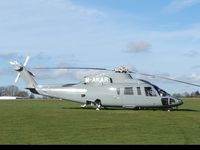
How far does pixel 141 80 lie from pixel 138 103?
206 cm

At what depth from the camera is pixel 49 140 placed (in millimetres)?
14352

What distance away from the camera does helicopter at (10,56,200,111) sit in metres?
37.4

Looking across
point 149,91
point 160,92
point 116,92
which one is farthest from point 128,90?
point 160,92

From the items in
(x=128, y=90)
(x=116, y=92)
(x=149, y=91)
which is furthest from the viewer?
(x=116, y=92)

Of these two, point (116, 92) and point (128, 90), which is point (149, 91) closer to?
point (128, 90)

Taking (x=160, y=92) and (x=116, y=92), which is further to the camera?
(x=116, y=92)

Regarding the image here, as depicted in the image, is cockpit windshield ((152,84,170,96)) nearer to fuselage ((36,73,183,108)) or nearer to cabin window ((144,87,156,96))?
fuselage ((36,73,183,108))

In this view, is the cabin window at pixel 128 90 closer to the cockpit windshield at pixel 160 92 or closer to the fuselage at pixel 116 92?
the fuselage at pixel 116 92

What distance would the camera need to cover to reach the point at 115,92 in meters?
37.9

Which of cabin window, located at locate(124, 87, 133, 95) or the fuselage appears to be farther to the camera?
cabin window, located at locate(124, 87, 133, 95)

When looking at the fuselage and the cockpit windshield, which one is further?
the cockpit windshield

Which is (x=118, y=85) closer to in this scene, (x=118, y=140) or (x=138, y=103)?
(x=138, y=103)

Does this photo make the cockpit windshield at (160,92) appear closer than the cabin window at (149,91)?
No

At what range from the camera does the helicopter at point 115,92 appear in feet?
123
